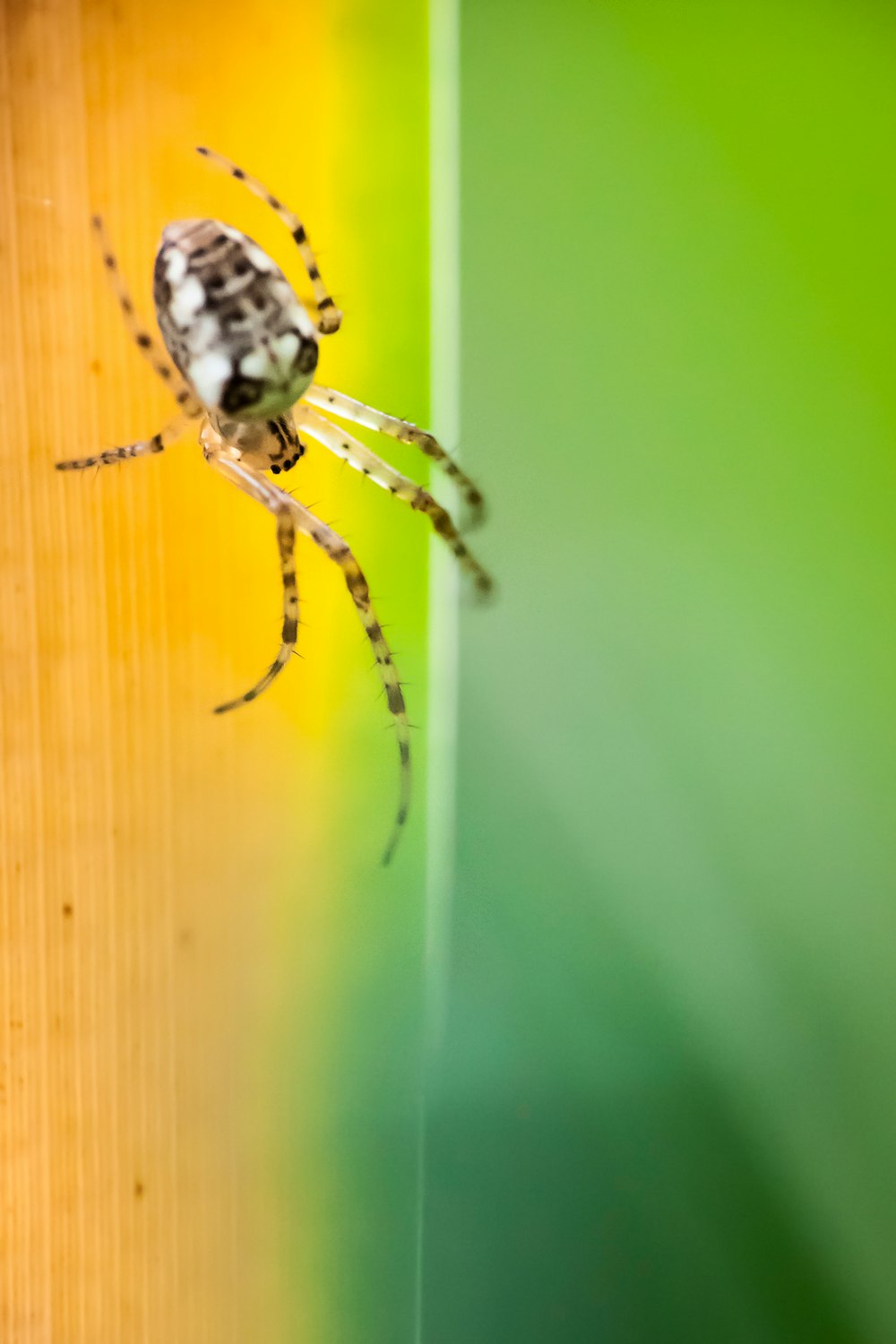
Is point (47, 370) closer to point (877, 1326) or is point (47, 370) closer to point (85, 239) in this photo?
point (85, 239)

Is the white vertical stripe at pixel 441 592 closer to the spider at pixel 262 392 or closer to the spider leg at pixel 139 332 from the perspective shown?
the spider at pixel 262 392

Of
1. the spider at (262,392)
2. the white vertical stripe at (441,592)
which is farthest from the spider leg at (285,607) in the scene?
the white vertical stripe at (441,592)

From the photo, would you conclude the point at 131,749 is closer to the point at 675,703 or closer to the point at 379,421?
the point at 379,421

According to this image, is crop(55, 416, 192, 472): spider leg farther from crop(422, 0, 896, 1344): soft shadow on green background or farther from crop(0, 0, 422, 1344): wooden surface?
crop(422, 0, 896, 1344): soft shadow on green background

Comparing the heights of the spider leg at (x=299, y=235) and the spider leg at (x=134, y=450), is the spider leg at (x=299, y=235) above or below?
above

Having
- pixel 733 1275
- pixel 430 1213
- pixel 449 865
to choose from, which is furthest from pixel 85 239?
pixel 733 1275
